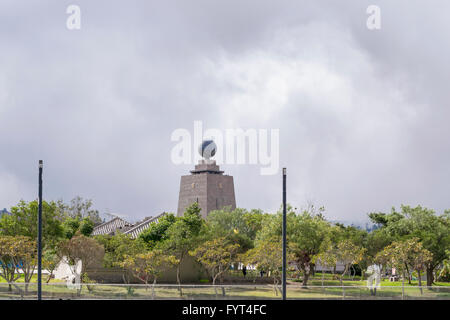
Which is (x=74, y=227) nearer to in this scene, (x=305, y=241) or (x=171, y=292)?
(x=305, y=241)

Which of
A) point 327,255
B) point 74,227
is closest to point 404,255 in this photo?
point 327,255

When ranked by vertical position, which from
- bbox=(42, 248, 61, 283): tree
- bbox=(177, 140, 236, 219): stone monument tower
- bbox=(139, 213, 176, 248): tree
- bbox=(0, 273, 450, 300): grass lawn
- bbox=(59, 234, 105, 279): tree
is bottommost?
bbox=(0, 273, 450, 300): grass lawn

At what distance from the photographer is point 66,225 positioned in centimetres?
5081

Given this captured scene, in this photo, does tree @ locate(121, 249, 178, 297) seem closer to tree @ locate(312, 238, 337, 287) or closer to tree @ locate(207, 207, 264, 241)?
tree @ locate(312, 238, 337, 287)

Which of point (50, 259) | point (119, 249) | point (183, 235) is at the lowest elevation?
point (50, 259)

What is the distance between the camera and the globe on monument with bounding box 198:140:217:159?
9144 centimetres

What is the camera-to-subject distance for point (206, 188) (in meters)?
95.4

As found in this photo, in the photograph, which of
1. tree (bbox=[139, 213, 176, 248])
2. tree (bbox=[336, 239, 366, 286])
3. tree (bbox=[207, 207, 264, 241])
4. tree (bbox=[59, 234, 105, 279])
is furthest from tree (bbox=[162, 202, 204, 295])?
tree (bbox=[207, 207, 264, 241])

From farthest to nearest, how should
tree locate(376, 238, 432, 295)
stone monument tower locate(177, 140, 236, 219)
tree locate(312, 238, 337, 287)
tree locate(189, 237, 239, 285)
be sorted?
stone monument tower locate(177, 140, 236, 219)
tree locate(312, 238, 337, 287)
tree locate(376, 238, 432, 295)
tree locate(189, 237, 239, 285)

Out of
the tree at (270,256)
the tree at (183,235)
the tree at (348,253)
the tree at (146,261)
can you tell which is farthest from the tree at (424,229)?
Answer: the tree at (146,261)

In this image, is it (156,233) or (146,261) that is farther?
(156,233)

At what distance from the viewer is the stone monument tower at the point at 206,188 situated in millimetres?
95188

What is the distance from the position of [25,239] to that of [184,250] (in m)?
13.3

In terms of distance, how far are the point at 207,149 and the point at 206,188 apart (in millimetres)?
6670
